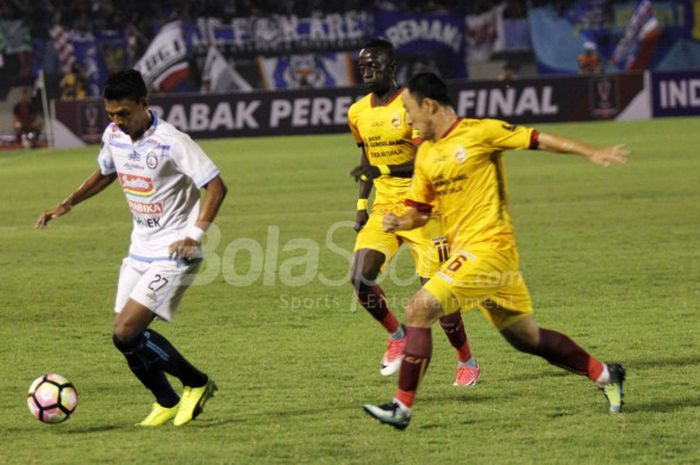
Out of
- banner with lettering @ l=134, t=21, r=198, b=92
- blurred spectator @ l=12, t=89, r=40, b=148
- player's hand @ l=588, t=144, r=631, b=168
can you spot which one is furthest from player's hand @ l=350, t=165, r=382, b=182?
banner with lettering @ l=134, t=21, r=198, b=92

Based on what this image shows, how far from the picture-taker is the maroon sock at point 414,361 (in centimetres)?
720

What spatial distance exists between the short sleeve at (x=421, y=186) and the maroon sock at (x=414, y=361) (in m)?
0.81

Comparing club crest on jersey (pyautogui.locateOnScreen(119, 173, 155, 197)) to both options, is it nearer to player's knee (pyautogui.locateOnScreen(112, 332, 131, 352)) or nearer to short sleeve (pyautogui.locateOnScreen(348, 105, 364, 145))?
player's knee (pyautogui.locateOnScreen(112, 332, 131, 352))

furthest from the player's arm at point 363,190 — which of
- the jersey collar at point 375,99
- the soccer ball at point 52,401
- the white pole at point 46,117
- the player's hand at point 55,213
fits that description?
the white pole at point 46,117

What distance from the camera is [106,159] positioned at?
7.96 m

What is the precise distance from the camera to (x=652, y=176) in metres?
23.2

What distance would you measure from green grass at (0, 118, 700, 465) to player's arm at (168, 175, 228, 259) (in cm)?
109

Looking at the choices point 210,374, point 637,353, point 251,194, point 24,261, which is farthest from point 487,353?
point 251,194

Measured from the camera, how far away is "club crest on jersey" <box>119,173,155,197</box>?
25.0 feet

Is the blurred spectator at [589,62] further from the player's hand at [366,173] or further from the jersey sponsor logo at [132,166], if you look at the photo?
the jersey sponsor logo at [132,166]

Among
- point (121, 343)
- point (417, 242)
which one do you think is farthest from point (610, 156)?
point (121, 343)

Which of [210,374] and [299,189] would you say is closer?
[210,374]

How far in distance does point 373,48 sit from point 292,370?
243 cm

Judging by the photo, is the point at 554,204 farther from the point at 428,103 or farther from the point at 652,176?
the point at 428,103
